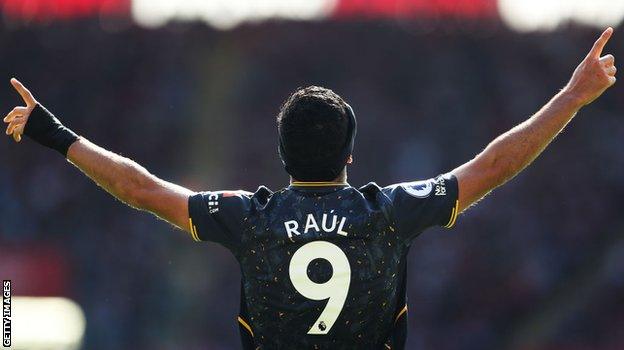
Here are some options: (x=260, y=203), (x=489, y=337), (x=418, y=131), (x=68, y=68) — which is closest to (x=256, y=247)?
(x=260, y=203)

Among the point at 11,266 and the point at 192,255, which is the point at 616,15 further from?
the point at 11,266

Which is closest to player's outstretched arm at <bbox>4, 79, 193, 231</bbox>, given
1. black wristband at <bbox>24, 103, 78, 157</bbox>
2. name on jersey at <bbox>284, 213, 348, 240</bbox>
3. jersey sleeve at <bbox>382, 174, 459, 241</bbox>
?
black wristband at <bbox>24, 103, 78, 157</bbox>

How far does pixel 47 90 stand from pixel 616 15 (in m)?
8.42

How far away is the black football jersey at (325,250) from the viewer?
11.2 feet

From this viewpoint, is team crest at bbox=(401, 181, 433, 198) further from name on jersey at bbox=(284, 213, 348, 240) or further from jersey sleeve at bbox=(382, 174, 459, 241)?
name on jersey at bbox=(284, 213, 348, 240)

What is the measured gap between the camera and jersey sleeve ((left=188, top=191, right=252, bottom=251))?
3486mm

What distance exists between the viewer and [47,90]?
53.3ft

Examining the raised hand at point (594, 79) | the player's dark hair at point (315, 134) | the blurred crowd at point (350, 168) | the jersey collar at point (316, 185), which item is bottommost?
the blurred crowd at point (350, 168)

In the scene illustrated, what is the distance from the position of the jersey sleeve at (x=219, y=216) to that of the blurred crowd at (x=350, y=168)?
1032 cm

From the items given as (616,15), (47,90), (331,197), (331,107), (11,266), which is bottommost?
(11,266)

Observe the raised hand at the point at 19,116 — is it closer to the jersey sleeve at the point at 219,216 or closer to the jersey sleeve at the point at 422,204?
the jersey sleeve at the point at 219,216

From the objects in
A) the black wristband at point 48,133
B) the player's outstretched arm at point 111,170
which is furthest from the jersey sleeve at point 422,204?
the black wristband at point 48,133

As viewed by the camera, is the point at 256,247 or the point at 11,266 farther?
the point at 11,266

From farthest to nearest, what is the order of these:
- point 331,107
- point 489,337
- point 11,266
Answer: point 11,266 < point 489,337 < point 331,107
